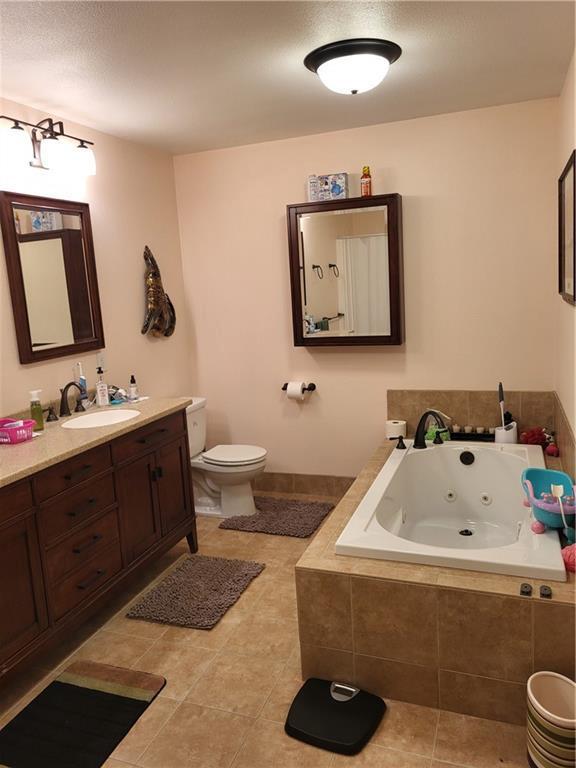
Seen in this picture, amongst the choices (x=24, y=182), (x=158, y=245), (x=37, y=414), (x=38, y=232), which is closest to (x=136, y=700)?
(x=37, y=414)

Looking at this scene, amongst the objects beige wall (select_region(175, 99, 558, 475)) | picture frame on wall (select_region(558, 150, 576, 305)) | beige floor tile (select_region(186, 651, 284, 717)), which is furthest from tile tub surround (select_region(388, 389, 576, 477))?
beige floor tile (select_region(186, 651, 284, 717))

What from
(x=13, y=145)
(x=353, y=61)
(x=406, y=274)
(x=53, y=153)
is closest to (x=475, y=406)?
(x=406, y=274)

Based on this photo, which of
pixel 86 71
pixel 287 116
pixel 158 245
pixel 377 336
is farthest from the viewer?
pixel 158 245

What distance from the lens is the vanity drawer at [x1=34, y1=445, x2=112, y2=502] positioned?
2.23 m

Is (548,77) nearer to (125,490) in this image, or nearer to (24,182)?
(24,182)

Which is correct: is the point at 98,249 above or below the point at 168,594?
above

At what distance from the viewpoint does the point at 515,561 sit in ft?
6.61

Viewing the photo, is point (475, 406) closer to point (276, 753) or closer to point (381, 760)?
point (381, 760)

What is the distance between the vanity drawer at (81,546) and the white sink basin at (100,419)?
0.46m

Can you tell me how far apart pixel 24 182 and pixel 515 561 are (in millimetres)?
2729

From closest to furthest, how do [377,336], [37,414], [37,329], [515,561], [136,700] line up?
[515,561]
[136,700]
[37,414]
[37,329]
[377,336]

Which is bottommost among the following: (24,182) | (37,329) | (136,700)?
(136,700)

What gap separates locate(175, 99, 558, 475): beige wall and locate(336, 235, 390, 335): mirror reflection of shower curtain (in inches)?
6.6

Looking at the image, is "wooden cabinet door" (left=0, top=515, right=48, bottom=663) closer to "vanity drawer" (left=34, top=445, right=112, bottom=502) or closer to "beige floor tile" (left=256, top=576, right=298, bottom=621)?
"vanity drawer" (left=34, top=445, right=112, bottom=502)
